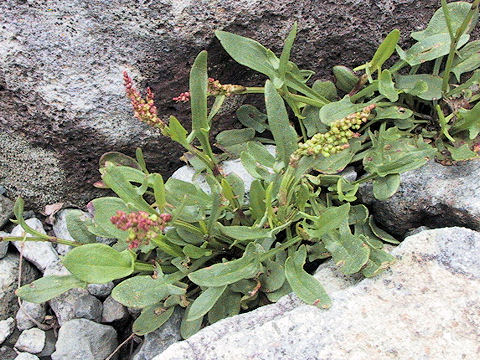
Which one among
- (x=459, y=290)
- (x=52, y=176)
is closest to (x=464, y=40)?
(x=459, y=290)

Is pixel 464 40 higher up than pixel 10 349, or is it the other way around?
pixel 464 40

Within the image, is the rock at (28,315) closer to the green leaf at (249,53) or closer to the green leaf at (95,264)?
the green leaf at (95,264)

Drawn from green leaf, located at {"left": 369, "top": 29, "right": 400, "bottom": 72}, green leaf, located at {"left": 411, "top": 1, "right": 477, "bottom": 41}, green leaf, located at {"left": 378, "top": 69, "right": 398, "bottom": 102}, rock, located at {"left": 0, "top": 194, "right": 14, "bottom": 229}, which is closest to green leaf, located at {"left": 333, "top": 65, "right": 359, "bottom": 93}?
green leaf, located at {"left": 369, "top": 29, "right": 400, "bottom": 72}

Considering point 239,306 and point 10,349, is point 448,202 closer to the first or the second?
point 239,306

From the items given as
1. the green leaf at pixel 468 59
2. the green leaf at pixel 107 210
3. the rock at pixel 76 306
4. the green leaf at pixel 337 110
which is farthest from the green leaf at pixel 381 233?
the rock at pixel 76 306

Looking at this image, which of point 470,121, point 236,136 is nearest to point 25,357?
point 236,136

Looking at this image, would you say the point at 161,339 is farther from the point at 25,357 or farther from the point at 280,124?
the point at 280,124

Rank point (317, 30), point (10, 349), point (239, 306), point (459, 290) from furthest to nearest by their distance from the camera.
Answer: point (317, 30), point (10, 349), point (239, 306), point (459, 290)
